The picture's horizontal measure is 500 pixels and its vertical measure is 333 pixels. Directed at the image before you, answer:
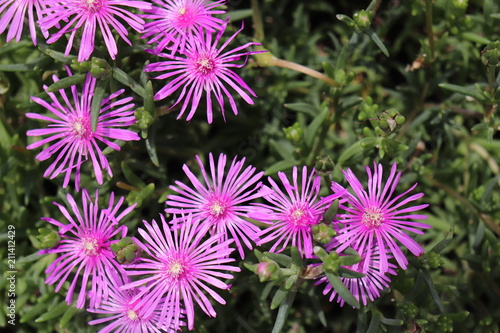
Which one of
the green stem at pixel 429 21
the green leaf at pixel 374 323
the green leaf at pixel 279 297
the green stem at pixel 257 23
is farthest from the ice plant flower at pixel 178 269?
the green stem at pixel 429 21

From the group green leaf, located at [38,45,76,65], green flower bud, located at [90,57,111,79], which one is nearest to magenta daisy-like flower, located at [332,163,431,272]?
green flower bud, located at [90,57,111,79]

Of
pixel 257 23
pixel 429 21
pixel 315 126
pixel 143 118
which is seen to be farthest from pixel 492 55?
pixel 143 118

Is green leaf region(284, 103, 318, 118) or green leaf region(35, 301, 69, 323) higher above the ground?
green leaf region(284, 103, 318, 118)

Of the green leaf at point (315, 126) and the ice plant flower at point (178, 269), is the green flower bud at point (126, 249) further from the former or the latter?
the green leaf at point (315, 126)

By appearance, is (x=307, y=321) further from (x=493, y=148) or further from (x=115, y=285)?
(x=493, y=148)

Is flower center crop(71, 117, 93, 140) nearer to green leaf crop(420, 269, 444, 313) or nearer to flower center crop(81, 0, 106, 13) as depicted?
flower center crop(81, 0, 106, 13)

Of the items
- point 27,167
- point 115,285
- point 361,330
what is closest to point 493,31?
point 361,330
